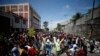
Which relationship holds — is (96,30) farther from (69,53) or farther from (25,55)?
(25,55)

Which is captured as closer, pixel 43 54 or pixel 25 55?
pixel 25 55

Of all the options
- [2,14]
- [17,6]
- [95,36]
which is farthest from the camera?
[17,6]

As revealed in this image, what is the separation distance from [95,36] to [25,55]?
864 centimetres

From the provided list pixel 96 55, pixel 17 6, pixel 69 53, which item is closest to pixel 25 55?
pixel 69 53

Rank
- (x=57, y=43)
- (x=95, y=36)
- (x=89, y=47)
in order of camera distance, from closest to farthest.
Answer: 1. (x=57, y=43)
2. (x=89, y=47)
3. (x=95, y=36)

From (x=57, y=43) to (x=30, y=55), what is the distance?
334 centimetres

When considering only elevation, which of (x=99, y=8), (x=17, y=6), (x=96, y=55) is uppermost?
(x=17, y=6)

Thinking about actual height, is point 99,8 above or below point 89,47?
above

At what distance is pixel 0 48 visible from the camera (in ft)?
25.4

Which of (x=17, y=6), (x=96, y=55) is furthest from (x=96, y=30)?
(x=17, y=6)

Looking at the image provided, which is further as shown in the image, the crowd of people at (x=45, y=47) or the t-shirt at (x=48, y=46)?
the t-shirt at (x=48, y=46)

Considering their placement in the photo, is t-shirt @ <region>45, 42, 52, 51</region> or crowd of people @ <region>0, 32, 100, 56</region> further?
t-shirt @ <region>45, 42, 52, 51</region>

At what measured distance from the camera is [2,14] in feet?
73.4

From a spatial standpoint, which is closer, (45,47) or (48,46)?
(48,46)
